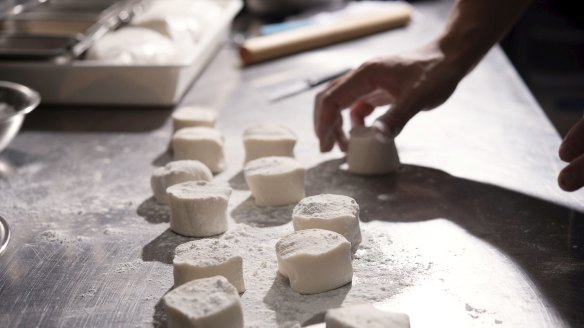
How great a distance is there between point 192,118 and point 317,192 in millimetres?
478

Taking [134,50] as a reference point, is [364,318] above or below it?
below

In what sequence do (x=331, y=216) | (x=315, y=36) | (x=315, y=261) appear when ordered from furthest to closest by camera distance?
1. (x=315, y=36)
2. (x=331, y=216)
3. (x=315, y=261)

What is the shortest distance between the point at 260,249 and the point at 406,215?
357 millimetres

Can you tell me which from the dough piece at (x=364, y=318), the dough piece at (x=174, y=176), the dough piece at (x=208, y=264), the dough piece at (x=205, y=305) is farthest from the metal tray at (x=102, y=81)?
the dough piece at (x=364, y=318)

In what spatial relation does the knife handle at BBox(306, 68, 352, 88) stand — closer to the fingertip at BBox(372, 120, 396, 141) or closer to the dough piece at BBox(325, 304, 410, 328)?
the fingertip at BBox(372, 120, 396, 141)

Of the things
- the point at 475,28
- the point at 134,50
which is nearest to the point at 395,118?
the point at 475,28

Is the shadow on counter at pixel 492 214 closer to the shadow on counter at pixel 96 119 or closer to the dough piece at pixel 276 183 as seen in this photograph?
the dough piece at pixel 276 183

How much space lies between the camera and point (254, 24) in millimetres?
3221

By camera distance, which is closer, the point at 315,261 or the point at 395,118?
the point at 315,261

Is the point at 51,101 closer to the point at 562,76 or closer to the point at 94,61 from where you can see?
the point at 94,61

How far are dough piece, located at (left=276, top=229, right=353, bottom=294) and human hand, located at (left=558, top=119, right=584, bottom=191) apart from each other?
1.66 ft

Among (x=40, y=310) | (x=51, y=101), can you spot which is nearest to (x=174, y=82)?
(x=51, y=101)

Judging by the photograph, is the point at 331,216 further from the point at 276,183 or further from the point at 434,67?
the point at 434,67

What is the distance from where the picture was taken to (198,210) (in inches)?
63.2
